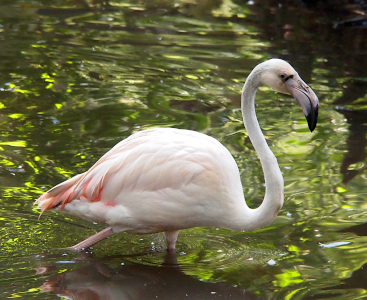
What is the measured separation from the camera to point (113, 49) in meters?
9.63

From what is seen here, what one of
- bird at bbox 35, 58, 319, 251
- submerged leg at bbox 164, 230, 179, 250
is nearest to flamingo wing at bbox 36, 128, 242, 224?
bird at bbox 35, 58, 319, 251

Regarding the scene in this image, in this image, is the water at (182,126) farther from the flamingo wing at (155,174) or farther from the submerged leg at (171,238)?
the flamingo wing at (155,174)

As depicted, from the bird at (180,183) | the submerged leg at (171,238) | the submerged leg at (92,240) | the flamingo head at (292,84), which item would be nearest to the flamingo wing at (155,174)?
the bird at (180,183)

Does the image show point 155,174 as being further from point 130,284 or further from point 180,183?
point 130,284

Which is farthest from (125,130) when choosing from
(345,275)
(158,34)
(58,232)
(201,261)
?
(158,34)

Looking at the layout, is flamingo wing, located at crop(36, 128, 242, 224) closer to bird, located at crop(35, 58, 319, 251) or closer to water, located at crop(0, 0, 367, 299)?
bird, located at crop(35, 58, 319, 251)

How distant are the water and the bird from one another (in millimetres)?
362

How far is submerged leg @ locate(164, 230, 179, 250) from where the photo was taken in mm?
4691

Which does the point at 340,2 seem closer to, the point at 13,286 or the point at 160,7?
the point at 160,7

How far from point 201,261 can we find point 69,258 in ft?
3.45

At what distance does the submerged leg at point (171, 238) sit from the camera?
4691 mm

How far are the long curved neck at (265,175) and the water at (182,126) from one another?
1.65 ft

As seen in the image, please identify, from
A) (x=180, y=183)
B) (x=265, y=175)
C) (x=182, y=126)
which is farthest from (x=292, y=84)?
(x=182, y=126)

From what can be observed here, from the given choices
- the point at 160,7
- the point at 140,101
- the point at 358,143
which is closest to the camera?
the point at 358,143
